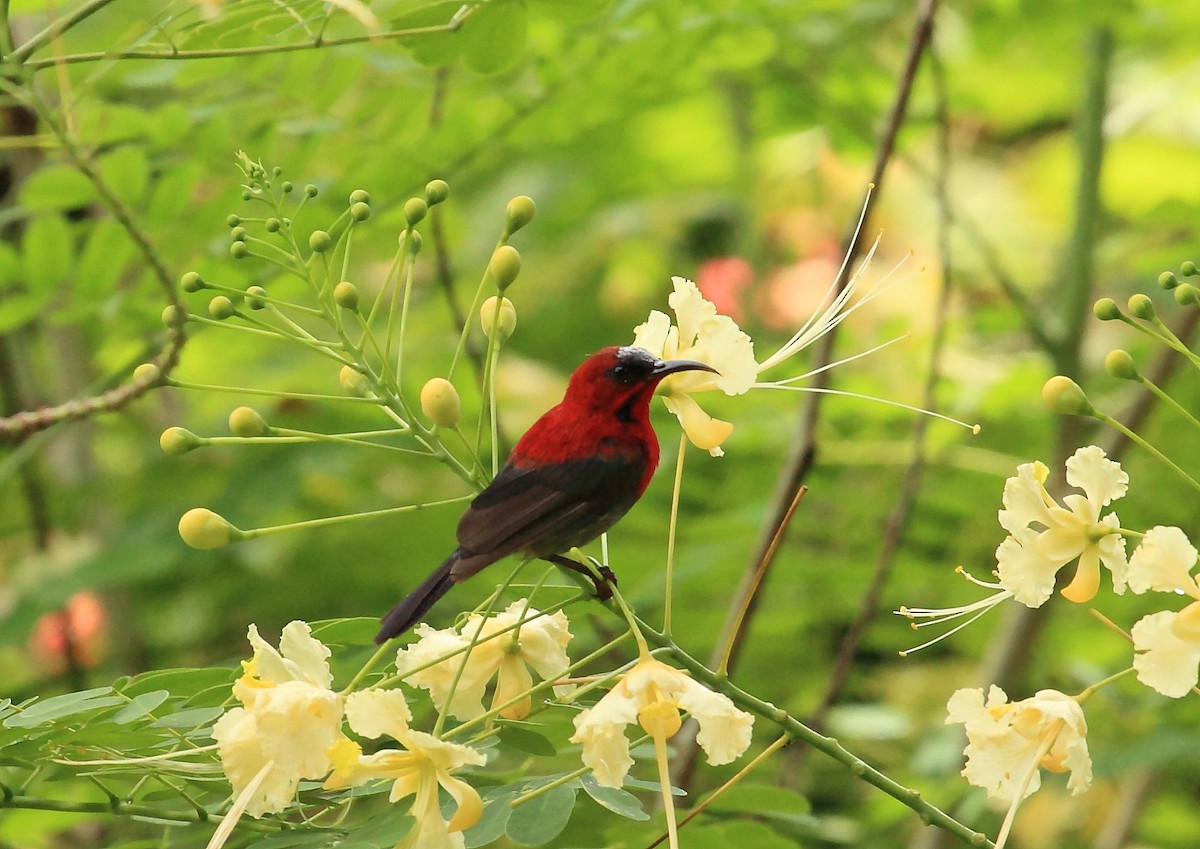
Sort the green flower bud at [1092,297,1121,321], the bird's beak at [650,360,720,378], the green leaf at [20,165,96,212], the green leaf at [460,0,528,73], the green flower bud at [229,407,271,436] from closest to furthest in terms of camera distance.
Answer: the green flower bud at [1092,297,1121,321] → the green flower bud at [229,407,271,436] → the bird's beak at [650,360,720,378] → the green leaf at [460,0,528,73] → the green leaf at [20,165,96,212]

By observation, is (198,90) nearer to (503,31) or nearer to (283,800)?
(503,31)

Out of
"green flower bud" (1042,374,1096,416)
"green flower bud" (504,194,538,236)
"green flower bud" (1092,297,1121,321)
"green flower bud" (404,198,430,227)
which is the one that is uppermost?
"green flower bud" (404,198,430,227)

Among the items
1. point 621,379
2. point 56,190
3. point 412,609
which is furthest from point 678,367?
Answer: point 56,190

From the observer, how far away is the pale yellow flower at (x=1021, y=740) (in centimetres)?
140

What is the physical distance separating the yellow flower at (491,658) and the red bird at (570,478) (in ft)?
0.17

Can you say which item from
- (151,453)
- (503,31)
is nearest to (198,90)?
(151,453)

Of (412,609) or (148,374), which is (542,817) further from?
(148,374)

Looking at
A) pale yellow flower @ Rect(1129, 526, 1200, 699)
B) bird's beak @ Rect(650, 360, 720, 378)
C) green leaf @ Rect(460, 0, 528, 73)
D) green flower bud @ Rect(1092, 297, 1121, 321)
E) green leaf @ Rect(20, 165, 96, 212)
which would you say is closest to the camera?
pale yellow flower @ Rect(1129, 526, 1200, 699)

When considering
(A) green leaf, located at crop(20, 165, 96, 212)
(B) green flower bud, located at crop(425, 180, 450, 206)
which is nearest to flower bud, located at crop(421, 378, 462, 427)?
(B) green flower bud, located at crop(425, 180, 450, 206)

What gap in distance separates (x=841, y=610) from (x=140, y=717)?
2.54 m

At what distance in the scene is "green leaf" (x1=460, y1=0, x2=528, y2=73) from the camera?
201 cm

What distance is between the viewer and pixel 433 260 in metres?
4.36

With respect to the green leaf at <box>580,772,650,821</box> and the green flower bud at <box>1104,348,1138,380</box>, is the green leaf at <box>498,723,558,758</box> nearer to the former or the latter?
the green leaf at <box>580,772,650,821</box>

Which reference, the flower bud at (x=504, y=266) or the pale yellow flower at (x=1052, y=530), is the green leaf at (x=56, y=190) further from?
the pale yellow flower at (x=1052, y=530)
